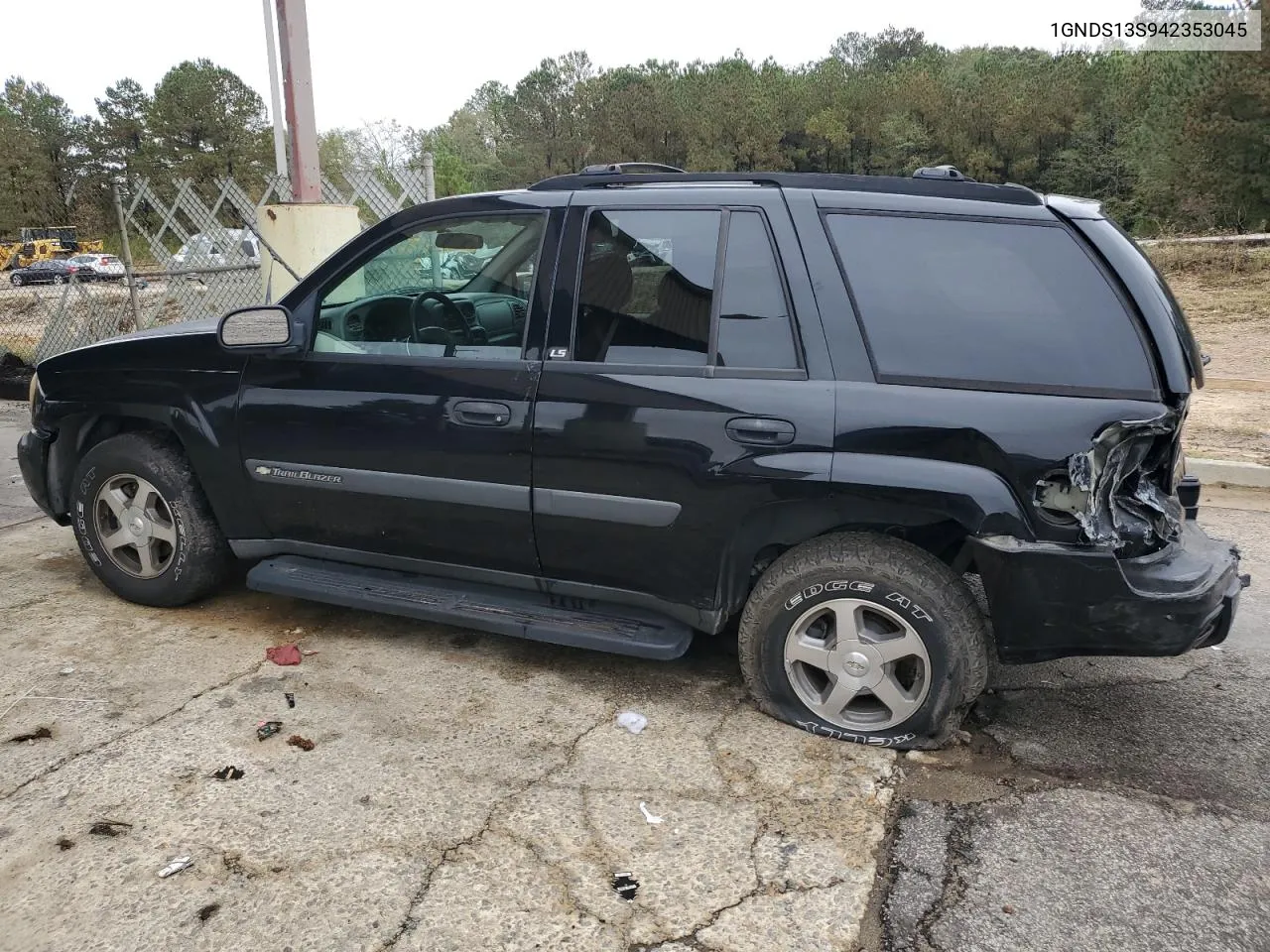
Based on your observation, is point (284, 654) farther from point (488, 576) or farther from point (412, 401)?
point (412, 401)

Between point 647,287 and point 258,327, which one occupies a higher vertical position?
point 647,287

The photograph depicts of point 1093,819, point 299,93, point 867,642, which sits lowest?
point 1093,819

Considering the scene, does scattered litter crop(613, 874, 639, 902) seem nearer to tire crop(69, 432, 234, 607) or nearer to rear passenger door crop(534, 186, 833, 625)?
rear passenger door crop(534, 186, 833, 625)

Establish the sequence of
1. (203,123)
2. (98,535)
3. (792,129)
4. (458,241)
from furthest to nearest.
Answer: (792,129) < (203,123) < (98,535) < (458,241)

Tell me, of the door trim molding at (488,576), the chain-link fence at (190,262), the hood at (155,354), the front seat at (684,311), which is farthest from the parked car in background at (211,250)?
the front seat at (684,311)

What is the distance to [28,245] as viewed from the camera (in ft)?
129

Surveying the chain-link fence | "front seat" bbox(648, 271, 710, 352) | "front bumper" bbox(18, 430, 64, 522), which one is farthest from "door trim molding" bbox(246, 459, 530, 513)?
the chain-link fence

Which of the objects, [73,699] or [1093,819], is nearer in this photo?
[1093,819]

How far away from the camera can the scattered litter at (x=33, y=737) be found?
3184 mm

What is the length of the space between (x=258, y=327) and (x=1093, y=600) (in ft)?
10.1

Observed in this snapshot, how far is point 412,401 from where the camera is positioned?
354 centimetres

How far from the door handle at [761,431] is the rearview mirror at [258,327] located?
1.80 meters

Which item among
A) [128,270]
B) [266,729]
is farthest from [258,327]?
[128,270]

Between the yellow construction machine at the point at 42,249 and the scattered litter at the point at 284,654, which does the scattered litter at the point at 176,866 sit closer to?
the scattered litter at the point at 284,654
